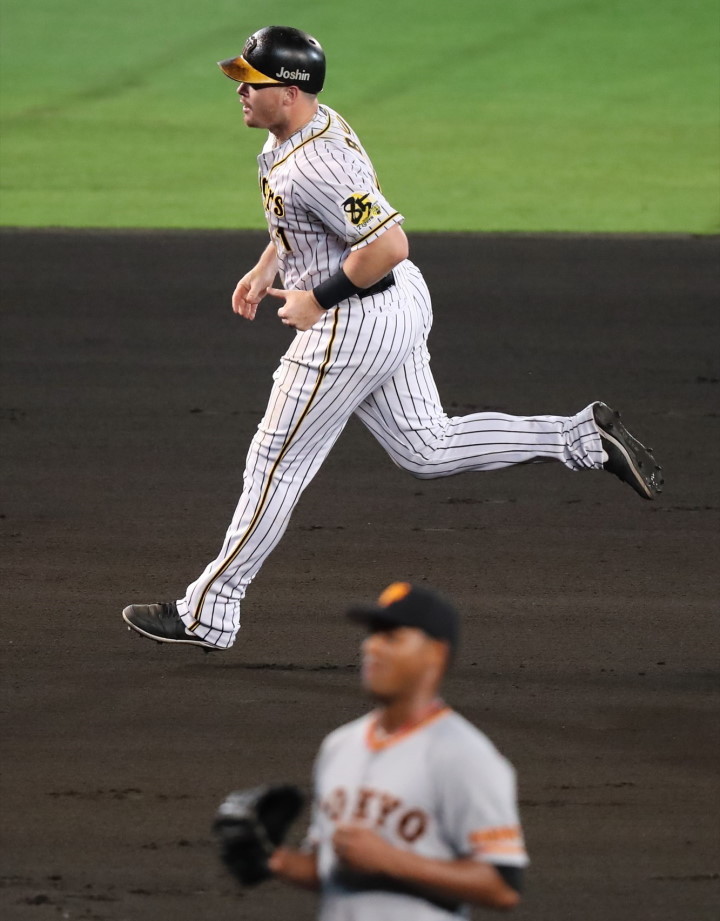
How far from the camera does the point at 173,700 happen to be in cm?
595

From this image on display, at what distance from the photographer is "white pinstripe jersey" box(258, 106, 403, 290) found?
5.85 metres

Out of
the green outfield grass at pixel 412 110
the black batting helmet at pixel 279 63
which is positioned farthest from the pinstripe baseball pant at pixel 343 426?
the green outfield grass at pixel 412 110

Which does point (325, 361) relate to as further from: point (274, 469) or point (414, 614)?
point (414, 614)

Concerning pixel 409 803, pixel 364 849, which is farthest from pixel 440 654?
pixel 364 849

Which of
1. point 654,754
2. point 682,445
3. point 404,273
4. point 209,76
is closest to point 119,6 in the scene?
point 209,76

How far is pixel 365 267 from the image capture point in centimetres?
583

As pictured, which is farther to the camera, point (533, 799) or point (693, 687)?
point (693, 687)

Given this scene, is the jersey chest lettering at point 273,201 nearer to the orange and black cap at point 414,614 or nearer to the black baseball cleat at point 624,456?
the black baseball cleat at point 624,456

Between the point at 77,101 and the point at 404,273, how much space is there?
14.1 metres

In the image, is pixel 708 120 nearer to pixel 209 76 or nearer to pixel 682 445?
pixel 209 76

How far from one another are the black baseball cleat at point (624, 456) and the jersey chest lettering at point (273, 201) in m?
1.45

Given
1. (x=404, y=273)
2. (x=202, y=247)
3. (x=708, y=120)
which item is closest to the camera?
(x=404, y=273)

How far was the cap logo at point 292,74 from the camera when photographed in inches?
235

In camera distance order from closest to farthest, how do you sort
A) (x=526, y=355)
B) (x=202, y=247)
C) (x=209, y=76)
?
1. (x=526, y=355)
2. (x=202, y=247)
3. (x=209, y=76)
